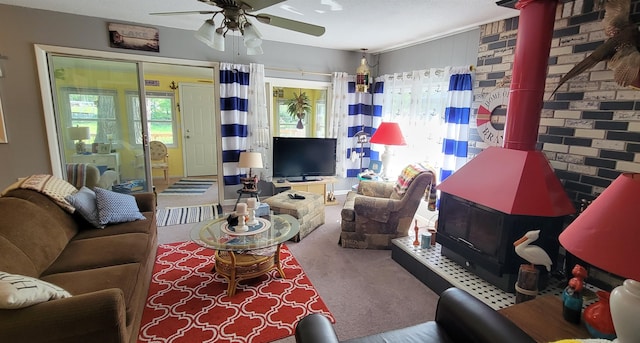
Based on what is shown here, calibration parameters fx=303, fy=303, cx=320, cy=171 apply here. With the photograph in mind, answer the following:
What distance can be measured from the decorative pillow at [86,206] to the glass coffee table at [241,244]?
2.64 ft

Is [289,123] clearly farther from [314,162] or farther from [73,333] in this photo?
[73,333]

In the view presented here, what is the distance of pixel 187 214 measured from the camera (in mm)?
4172

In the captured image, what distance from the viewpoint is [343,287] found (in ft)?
8.23

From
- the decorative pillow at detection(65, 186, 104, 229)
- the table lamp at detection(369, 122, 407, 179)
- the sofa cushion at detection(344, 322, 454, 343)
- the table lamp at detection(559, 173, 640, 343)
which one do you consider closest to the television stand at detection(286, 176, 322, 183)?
the table lamp at detection(369, 122, 407, 179)

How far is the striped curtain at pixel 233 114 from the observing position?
416 centimetres

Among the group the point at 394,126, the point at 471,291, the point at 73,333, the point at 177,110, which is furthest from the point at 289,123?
the point at 73,333

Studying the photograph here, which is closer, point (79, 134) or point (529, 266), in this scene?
point (529, 266)

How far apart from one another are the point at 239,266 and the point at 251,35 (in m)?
1.73

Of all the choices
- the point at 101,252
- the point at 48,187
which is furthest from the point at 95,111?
the point at 101,252

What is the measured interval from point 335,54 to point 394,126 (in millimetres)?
1696

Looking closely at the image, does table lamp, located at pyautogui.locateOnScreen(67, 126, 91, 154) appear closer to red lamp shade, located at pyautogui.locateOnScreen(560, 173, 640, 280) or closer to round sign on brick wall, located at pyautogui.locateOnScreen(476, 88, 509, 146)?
round sign on brick wall, located at pyautogui.locateOnScreen(476, 88, 509, 146)

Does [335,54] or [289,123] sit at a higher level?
[335,54]

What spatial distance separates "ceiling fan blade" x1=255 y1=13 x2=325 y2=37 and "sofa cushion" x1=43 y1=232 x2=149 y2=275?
184cm

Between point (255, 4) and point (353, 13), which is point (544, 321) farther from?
point (353, 13)
